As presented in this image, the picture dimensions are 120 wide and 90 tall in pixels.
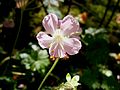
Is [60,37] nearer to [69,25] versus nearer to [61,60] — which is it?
[69,25]

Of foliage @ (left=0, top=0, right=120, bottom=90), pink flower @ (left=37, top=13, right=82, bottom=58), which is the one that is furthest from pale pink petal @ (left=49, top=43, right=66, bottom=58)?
foliage @ (left=0, top=0, right=120, bottom=90)

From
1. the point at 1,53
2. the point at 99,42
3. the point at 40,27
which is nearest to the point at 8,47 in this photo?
the point at 1,53

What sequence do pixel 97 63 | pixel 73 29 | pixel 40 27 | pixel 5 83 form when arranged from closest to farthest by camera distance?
pixel 73 29
pixel 5 83
pixel 97 63
pixel 40 27

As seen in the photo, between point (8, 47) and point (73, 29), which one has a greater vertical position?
point (73, 29)

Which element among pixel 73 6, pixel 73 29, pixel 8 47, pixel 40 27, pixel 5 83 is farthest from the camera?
pixel 73 6

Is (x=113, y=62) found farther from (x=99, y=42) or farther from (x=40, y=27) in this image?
(x=40, y=27)

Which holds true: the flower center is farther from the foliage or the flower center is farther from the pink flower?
the foliage

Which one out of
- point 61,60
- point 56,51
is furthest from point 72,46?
point 61,60
